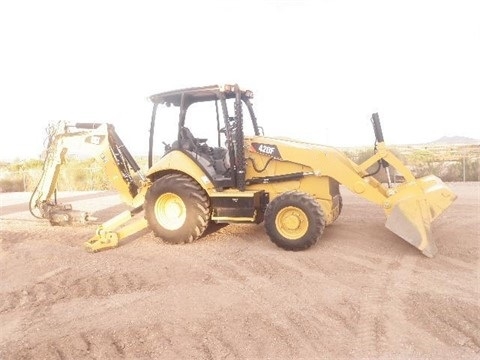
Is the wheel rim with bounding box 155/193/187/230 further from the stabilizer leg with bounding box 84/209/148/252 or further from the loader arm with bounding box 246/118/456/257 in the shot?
the loader arm with bounding box 246/118/456/257

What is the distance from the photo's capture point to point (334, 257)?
7086 mm

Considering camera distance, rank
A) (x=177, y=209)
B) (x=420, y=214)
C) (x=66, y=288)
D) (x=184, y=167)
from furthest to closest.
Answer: (x=177, y=209) < (x=184, y=167) < (x=420, y=214) < (x=66, y=288)

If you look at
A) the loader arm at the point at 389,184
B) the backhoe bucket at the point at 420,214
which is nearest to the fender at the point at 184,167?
the loader arm at the point at 389,184

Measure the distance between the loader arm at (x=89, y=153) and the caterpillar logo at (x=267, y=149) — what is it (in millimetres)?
2361

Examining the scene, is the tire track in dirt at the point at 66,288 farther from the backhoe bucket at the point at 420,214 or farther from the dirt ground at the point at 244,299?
the backhoe bucket at the point at 420,214

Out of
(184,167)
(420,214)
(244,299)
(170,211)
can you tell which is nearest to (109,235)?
(170,211)

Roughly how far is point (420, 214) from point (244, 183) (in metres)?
2.89

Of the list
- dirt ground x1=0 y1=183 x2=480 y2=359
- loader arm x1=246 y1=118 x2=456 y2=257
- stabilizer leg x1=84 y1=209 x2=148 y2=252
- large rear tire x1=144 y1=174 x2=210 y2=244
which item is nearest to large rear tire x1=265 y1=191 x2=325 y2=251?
dirt ground x1=0 y1=183 x2=480 y2=359

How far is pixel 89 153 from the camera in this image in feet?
30.9

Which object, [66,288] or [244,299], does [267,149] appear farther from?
[66,288]

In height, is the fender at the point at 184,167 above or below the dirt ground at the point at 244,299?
above

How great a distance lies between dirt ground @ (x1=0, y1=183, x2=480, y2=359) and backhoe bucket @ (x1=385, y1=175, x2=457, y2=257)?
264 mm

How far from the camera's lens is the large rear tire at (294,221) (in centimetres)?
726

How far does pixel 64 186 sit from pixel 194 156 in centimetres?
1641
